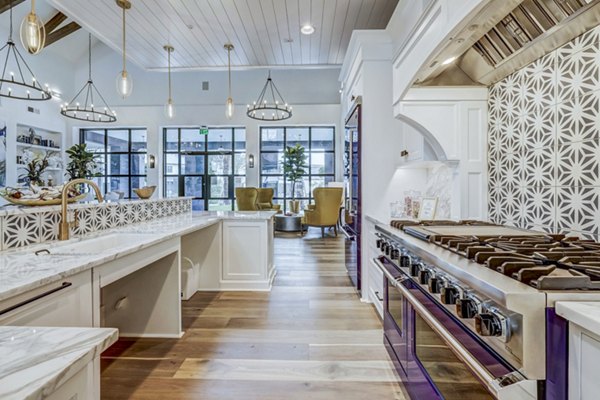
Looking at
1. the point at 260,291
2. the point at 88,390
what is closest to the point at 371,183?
the point at 260,291

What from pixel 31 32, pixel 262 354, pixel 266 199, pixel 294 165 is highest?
pixel 31 32

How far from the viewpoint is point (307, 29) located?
4.46 metres

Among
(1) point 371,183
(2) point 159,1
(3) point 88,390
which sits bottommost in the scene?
(3) point 88,390

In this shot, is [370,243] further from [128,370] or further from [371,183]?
[128,370]

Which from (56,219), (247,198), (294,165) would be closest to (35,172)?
(56,219)

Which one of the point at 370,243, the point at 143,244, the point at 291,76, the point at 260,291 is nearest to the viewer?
the point at 143,244

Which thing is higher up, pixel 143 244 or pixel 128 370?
pixel 143 244

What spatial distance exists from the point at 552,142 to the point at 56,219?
2.73 m

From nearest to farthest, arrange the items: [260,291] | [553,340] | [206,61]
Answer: [553,340]
[260,291]
[206,61]

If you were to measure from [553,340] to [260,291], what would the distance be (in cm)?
308

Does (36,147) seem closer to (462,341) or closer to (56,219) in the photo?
(56,219)

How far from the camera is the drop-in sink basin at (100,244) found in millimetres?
1723

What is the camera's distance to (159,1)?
3.77 m

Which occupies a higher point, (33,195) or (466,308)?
(33,195)
